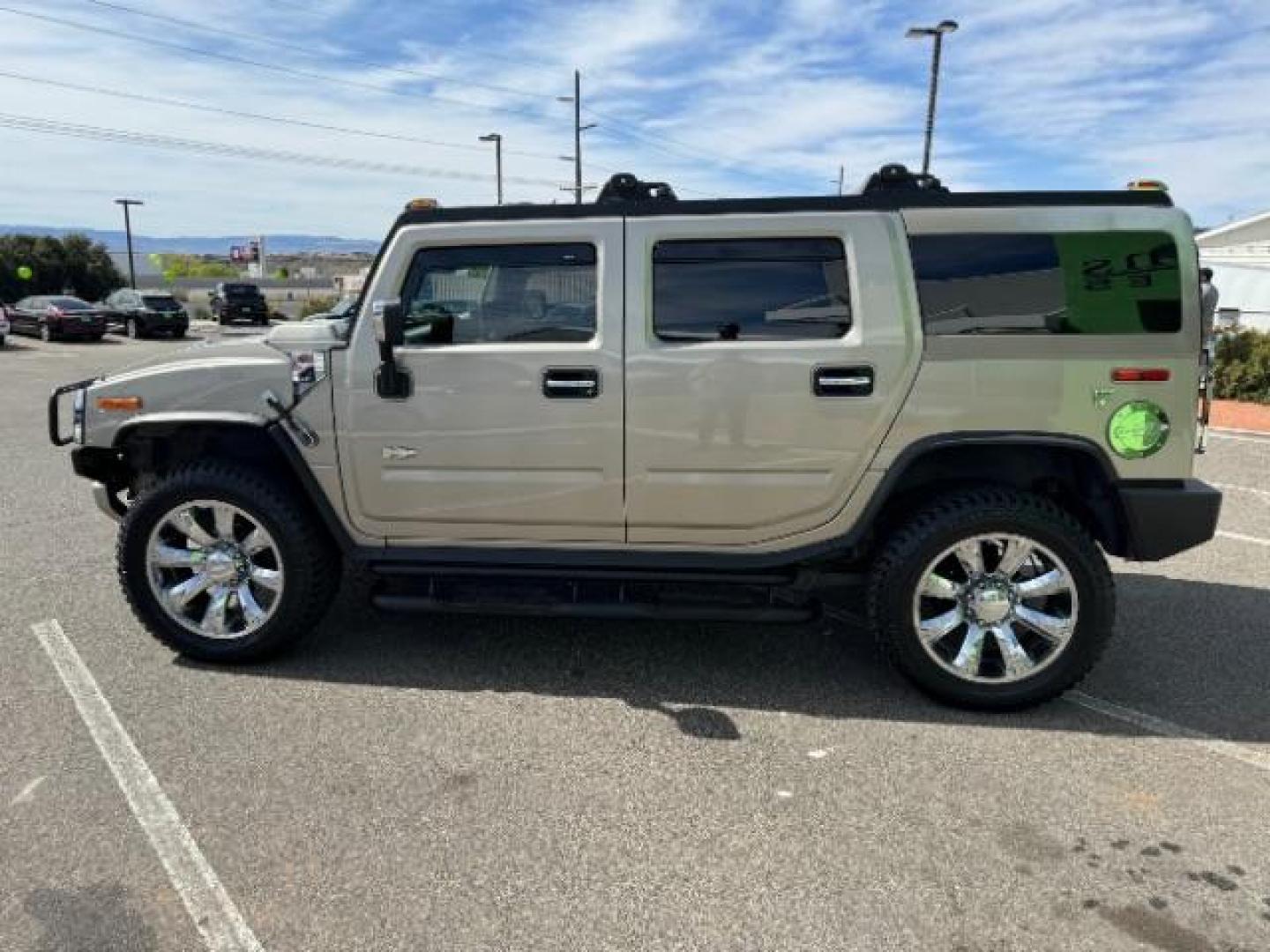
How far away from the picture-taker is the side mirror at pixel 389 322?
3.45 m

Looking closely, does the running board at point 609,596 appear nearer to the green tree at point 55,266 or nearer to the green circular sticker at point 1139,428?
the green circular sticker at point 1139,428

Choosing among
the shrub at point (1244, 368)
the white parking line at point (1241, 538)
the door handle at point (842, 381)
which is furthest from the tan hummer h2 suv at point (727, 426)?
the shrub at point (1244, 368)

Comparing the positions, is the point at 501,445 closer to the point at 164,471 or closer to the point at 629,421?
the point at 629,421

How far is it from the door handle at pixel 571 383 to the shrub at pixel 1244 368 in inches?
480

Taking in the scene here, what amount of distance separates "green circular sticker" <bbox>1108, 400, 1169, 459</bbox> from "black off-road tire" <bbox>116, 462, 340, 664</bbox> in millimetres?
3301

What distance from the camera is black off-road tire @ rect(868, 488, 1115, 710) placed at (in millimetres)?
3453

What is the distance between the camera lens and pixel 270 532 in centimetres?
384

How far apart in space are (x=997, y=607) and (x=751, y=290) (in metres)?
1.60

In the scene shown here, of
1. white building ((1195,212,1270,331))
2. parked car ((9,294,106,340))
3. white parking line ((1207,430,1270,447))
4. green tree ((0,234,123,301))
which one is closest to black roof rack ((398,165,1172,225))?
white parking line ((1207,430,1270,447))

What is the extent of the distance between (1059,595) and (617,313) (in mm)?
2082

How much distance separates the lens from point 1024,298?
11.1ft

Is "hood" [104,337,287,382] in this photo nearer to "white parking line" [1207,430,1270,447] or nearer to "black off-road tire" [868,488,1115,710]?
"black off-road tire" [868,488,1115,710]

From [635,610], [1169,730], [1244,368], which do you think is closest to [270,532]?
[635,610]

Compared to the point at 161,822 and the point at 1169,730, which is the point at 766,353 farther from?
the point at 161,822
